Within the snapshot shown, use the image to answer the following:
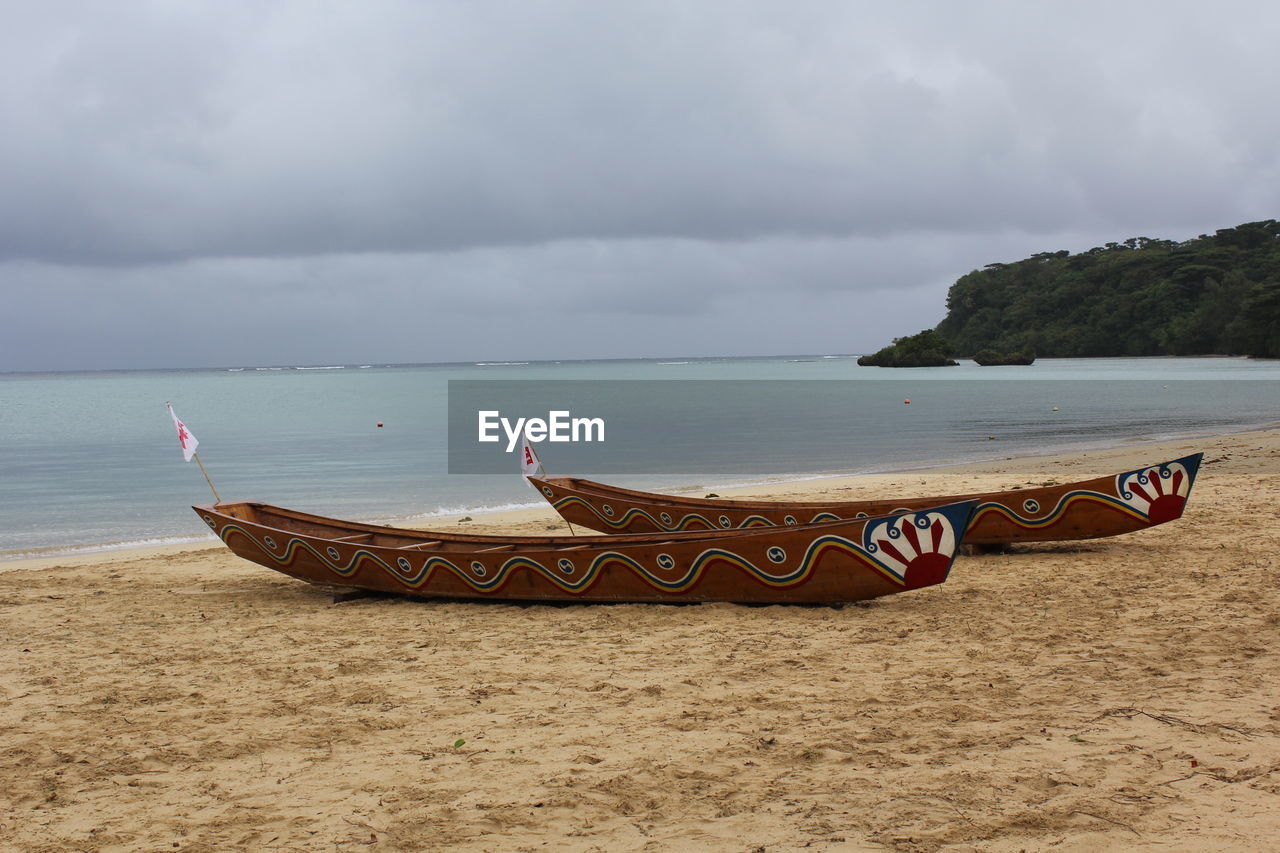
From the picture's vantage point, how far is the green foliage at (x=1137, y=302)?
96.2 metres

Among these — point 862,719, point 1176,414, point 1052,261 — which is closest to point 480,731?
point 862,719

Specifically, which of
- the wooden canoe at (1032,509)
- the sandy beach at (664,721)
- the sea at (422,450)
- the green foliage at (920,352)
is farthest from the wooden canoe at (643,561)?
the green foliage at (920,352)

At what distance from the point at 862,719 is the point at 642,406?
44008mm

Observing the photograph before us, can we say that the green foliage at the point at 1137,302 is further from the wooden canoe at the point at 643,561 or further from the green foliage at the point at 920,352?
the wooden canoe at the point at 643,561

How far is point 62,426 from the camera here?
41406 millimetres

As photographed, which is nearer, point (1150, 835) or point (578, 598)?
point (1150, 835)

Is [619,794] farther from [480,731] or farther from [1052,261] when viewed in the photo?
[1052,261]

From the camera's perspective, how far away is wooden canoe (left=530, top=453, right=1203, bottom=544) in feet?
32.2

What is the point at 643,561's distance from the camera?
8195 mm

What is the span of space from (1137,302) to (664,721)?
116 metres

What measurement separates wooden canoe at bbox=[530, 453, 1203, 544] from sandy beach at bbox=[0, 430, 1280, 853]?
874mm

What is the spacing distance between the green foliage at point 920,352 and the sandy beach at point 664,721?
99.5 m

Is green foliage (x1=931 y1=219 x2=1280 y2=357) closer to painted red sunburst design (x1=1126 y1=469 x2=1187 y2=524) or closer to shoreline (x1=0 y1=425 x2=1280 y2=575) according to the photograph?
shoreline (x1=0 y1=425 x2=1280 y2=575)

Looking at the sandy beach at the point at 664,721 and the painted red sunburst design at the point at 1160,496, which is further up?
the painted red sunburst design at the point at 1160,496
